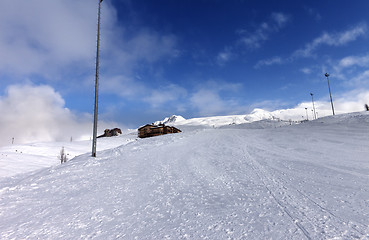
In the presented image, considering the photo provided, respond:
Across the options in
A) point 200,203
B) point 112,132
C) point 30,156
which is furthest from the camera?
point 112,132

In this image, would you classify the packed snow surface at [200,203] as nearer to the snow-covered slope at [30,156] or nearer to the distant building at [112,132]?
the snow-covered slope at [30,156]

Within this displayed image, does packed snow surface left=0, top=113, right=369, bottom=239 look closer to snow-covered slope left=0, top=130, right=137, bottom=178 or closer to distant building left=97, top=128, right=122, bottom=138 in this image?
snow-covered slope left=0, top=130, right=137, bottom=178

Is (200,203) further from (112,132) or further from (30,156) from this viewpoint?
(112,132)

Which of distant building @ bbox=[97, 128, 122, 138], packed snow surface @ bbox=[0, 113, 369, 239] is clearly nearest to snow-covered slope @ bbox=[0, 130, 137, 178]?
packed snow surface @ bbox=[0, 113, 369, 239]

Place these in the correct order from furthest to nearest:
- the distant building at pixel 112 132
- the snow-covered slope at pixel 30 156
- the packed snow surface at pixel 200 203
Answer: the distant building at pixel 112 132 < the snow-covered slope at pixel 30 156 < the packed snow surface at pixel 200 203

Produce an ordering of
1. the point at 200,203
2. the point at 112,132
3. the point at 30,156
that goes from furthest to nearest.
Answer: the point at 112,132 → the point at 30,156 → the point at 200,203

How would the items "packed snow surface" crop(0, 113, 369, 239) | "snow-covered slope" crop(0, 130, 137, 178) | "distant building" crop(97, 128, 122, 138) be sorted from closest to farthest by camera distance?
"packed snow surface" crop(0, 113, 369, 239) → "snow-covered slope" crop(0, 130, 137, 178) → "distant building" crop(97, 128, 122, 138)

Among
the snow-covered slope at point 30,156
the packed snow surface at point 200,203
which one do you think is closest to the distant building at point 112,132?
→ the snow-covered slope at point 30,156

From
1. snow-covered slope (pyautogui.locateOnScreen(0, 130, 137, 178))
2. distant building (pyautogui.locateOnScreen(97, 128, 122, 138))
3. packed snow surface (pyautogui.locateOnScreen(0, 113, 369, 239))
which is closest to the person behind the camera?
packed snow surface (pyautogui.locateOnScreen(0, 113, 369, 239))

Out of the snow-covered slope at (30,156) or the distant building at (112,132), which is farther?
the distant building at (112,132)

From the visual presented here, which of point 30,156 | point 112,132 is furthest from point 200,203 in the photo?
point 112,132

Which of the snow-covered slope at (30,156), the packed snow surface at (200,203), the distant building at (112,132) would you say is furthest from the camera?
the distant building at (112,132)

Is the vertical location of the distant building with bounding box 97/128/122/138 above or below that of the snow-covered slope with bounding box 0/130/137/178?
above

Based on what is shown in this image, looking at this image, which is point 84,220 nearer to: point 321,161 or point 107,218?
point 107,218
